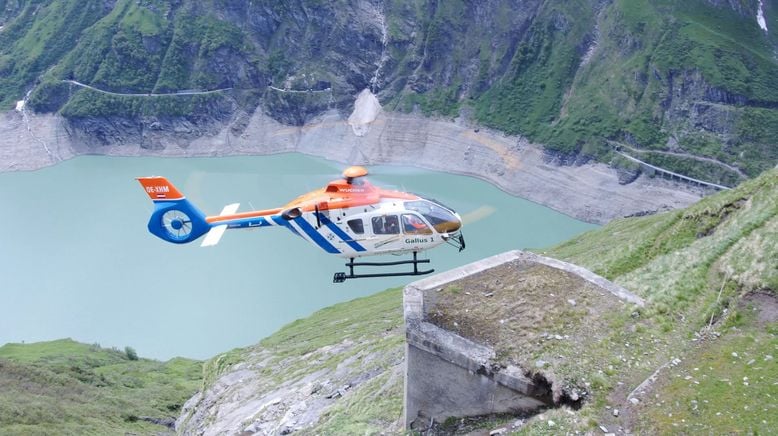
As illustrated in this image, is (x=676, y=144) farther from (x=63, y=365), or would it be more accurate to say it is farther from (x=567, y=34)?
(x=63, y=365)

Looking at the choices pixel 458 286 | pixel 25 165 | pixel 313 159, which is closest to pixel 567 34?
pixel 313 159

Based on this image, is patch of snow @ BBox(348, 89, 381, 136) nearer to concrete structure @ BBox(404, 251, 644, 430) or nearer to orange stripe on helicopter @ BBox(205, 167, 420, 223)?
orange stripe on helicopter @ BBox(205, 167, 420, 223)

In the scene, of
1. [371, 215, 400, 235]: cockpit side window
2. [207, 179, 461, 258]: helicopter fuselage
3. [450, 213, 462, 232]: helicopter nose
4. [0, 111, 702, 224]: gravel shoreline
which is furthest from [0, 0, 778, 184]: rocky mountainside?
[371, 215, 400, 235]: cockpit side window

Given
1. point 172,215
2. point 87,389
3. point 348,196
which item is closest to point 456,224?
point 348,196

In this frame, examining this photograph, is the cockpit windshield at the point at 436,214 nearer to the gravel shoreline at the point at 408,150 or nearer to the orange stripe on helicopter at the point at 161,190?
the orange stripe on helicopter at the point at 161,190

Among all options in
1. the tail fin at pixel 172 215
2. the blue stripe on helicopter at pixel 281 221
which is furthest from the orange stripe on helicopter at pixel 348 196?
the tail fin at pixel 172 215

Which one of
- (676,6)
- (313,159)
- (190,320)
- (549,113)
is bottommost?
(190,320)

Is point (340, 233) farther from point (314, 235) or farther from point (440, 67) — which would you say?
point (440, 67)
